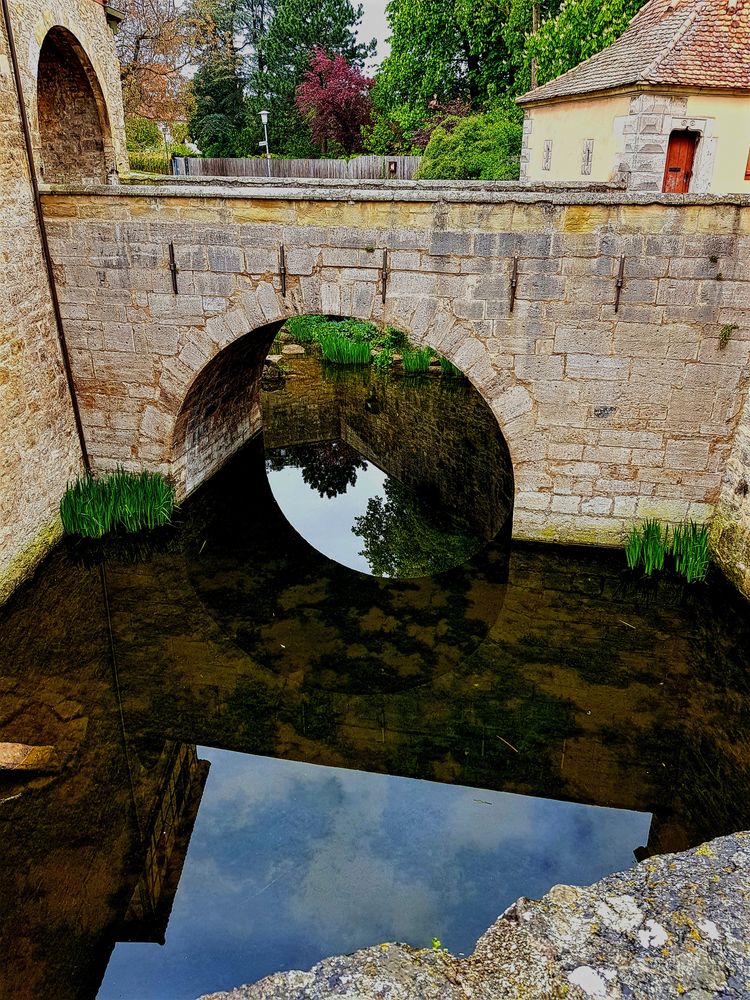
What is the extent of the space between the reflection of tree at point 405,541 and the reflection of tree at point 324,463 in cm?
80

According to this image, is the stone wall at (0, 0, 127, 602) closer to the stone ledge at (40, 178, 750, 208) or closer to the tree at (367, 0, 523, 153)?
the stone ledge at (40, 178, 750, 208)

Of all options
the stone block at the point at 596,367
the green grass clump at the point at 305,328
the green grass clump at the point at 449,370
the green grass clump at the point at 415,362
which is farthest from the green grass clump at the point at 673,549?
the green grass clump at the point at 305,328

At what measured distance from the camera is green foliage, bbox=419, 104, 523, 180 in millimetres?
18344

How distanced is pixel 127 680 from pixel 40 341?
3.57m

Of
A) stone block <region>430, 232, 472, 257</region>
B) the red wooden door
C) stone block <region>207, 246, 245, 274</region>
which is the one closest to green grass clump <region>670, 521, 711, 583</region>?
stone block <region>430, 232, 472, 257</region>

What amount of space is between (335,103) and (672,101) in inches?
750

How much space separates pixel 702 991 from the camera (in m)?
2.70

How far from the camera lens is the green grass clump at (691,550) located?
745 centimetres

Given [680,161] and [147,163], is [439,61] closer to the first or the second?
[680,161]

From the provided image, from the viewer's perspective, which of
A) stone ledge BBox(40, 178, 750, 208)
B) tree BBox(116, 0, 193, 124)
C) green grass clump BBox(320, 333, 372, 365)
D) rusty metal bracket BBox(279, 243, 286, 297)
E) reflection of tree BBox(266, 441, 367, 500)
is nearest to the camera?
stone ledge BBox(40, 178, 750, 208)

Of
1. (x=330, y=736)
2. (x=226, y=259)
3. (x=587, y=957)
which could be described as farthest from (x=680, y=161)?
(x=587, y=957)

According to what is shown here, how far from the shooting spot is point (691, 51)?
13875mm

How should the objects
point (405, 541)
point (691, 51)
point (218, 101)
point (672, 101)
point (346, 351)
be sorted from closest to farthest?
point (405, 541) < point (672, 101) < point (691, 51) < point (346, 351) < point (218, 101)

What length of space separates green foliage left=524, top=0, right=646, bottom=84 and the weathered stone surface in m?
20.2
